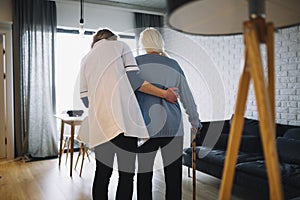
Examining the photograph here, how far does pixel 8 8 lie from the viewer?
4281 millimetres

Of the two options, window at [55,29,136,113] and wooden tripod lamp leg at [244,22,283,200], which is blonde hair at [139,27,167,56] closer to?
wooden tripod lamp leg at [244,22,283,200]

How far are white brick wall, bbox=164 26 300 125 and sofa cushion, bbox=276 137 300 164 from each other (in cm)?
69

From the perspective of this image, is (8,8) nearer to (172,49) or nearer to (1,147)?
(1,147)

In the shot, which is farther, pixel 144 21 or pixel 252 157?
pixel 144 21

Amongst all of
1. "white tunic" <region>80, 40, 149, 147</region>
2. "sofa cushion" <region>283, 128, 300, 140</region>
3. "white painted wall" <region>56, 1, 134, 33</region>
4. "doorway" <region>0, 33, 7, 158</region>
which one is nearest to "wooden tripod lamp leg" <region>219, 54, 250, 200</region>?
"white tunic" <region>80, 40, 149, 147</region>

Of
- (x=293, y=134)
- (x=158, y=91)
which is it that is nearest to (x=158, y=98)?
(x=158, y=91)

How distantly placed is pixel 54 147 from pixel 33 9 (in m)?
2.10

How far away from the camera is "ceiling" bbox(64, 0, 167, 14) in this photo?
4644 mm

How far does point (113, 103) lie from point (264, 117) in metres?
0.99

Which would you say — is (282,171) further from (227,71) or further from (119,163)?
(227,71)

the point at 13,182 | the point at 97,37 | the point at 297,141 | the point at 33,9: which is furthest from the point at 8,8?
the point at 297,141

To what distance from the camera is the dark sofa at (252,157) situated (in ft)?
7.61

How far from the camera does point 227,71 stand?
4102 millimetres

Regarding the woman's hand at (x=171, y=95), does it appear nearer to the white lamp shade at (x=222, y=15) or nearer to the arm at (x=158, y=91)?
the arm at (x=158, y=91)
